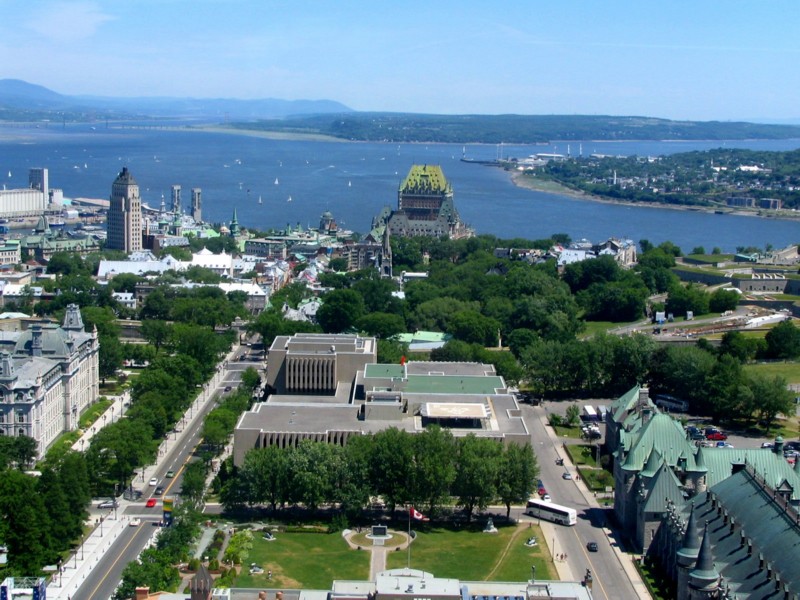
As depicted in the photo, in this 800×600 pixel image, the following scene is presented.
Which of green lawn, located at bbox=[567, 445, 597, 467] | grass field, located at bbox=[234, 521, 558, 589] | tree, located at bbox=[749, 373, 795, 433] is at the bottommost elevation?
green lawn, located at bbox=[567, 445, 597, 467]

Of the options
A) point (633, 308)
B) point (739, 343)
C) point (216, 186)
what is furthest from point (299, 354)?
point (216, 186)

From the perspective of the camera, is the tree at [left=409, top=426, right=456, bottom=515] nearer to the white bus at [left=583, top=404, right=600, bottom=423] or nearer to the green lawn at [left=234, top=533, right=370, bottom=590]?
the green lawn at [left=234, top=533, right=370, bottom=590]

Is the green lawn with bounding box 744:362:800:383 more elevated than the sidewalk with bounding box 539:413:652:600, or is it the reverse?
the green lawn with bounding box 744:362:800:383

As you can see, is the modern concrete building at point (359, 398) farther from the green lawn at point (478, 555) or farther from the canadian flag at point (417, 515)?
the green lawn at point (478, 555)

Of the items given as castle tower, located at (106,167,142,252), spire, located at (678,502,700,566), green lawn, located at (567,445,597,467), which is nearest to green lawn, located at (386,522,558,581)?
spire, located at (678,502,700,566)

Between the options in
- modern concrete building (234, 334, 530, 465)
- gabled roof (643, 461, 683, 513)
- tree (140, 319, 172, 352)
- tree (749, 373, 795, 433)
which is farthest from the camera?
tree (140, 319, 172, 352)

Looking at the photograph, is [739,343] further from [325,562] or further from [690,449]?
[325,562]

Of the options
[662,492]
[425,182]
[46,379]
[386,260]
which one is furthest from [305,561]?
[425,182]

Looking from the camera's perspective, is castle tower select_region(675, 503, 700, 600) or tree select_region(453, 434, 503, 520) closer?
castle tower select_region(675, 503, 700, 600)
